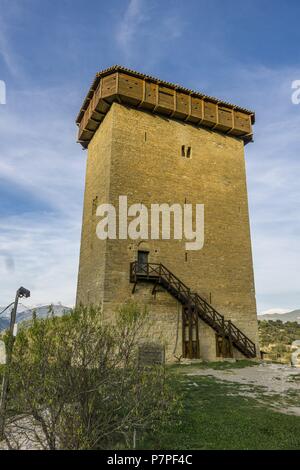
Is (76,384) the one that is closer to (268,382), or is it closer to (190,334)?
(268,382)

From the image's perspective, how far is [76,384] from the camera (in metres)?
5.16

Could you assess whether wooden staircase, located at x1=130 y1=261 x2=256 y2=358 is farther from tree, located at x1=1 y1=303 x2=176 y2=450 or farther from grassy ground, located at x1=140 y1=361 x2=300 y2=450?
tree, located at x1=1 y1=303 x2=176 y2=450

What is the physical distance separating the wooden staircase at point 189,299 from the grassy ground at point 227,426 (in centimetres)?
601

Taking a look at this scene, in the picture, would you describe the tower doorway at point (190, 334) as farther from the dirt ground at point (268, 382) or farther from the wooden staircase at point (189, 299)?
the dirt ground at point (268, 382)

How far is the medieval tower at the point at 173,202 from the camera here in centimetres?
1449

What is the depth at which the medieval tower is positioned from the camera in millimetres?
14492

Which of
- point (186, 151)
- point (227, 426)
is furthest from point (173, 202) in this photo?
point (227, 426)

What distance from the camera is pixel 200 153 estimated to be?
17875 millimetres

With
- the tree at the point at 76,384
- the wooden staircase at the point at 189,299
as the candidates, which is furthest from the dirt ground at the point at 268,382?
the tree at the point at 76,384

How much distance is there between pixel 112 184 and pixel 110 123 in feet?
10.6

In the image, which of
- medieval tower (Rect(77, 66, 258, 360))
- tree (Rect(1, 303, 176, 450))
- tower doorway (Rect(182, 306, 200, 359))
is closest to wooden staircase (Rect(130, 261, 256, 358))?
medieval tower (Rect(77, 66, 258, 360))

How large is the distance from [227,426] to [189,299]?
331 inches

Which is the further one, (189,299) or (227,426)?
(189,299)
